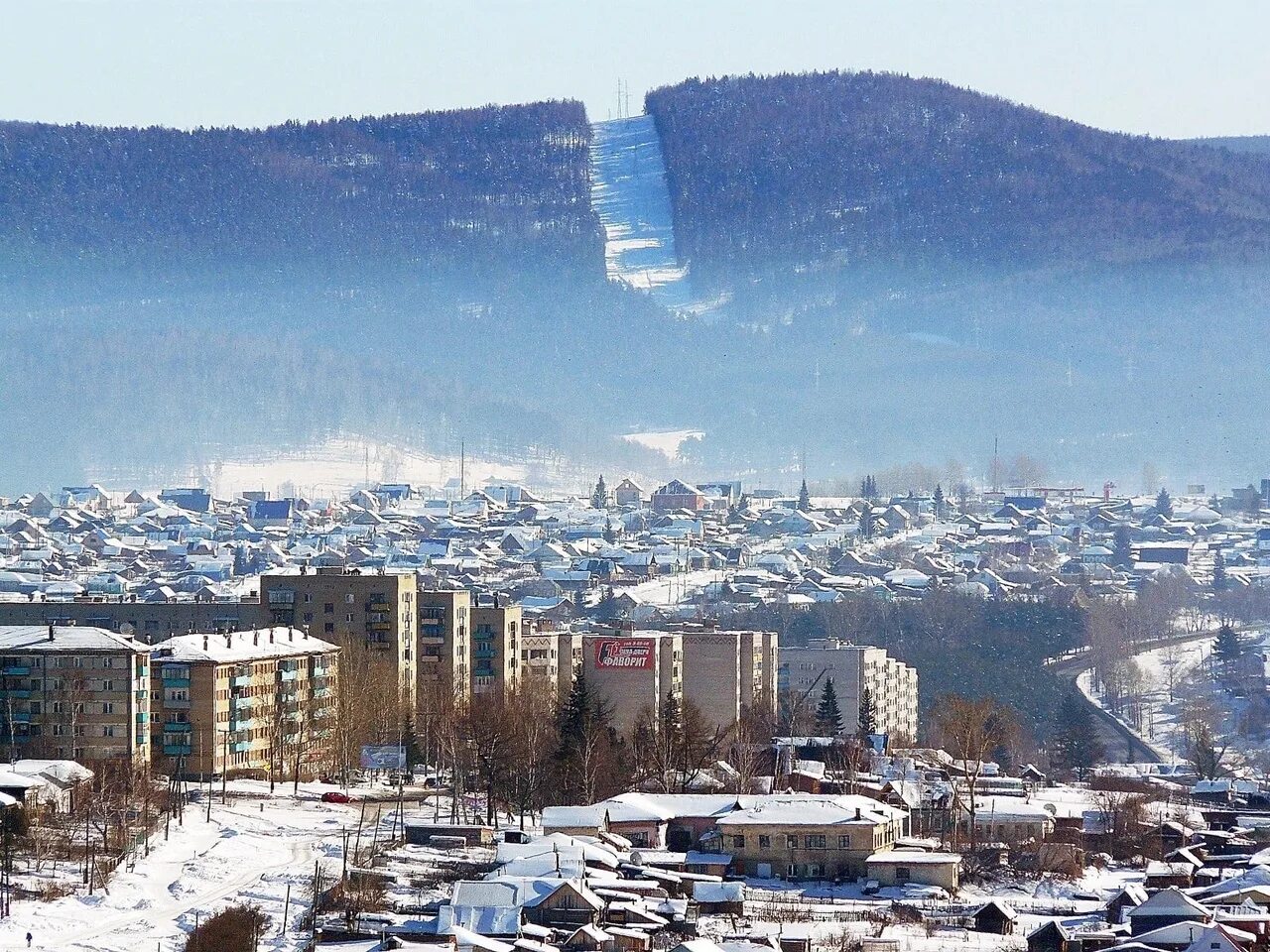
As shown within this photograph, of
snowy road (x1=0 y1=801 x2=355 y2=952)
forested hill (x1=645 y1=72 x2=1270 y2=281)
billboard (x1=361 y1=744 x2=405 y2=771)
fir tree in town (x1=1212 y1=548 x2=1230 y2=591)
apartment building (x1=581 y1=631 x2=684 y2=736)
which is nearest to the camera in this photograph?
snowy road (x1=0 y1=801 x2=355 y2=952)

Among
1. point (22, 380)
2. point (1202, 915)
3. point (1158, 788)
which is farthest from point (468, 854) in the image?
point (22, 380)

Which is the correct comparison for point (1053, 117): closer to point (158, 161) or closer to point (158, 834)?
point (158, 161)

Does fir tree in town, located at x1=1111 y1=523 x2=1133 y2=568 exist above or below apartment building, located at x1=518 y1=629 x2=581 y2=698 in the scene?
above

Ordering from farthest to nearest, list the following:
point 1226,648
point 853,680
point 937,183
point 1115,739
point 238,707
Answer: point 937,183 < point 1226,648 < point 853,680 < point 1115,739 < point 238,707

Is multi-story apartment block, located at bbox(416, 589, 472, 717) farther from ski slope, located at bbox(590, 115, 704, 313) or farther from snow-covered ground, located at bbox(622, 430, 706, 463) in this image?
ski slope, located at bbox(590, 115, 704, 313)

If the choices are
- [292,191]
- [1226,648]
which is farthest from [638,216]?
[1226,648]

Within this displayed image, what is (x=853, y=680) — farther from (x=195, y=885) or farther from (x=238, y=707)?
Answer: (x=195, y=885)

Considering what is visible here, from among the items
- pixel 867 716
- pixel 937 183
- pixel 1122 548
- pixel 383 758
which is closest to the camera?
pixel 383 758

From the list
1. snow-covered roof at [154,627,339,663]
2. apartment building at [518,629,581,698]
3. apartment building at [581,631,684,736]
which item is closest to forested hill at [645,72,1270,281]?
apartment building at [518,629,581,698]
